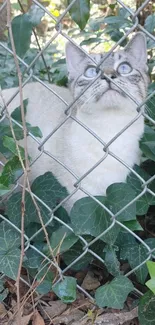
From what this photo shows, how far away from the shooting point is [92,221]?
75.3 inches

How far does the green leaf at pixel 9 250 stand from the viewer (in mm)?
1907

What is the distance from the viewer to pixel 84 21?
183 centimetres

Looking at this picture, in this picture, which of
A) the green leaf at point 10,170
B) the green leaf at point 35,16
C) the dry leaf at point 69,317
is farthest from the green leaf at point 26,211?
the green leaf at point 35,16

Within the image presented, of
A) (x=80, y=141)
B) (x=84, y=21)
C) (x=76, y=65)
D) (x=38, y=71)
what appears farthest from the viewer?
(x=38, y=71)

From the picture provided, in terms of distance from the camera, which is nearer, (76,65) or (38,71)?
(76,65)

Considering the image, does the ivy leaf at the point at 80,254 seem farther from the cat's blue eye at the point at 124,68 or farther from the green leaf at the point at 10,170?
the cat's blue eye at the point at 124,68

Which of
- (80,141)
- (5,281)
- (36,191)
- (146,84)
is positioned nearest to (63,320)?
(5,281)

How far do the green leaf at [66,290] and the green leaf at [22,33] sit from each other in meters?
0.83

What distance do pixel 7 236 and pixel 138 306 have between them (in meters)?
0.54

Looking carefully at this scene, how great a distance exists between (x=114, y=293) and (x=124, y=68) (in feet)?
A: 3.19

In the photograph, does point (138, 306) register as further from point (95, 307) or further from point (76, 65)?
point (76, 65)

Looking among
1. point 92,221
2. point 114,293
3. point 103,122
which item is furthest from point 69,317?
point 103,122

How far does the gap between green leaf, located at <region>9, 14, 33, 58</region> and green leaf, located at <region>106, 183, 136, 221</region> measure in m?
0.59

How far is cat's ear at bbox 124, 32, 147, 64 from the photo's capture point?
2316mm
